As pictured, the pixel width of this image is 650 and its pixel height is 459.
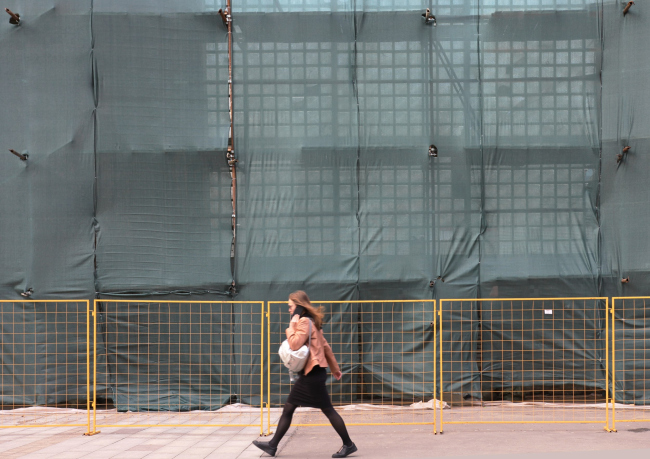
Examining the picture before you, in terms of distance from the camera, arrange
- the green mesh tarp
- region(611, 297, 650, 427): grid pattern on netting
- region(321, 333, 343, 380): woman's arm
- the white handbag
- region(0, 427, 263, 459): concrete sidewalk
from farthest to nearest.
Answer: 1. the green mesh tarp
2. region(611, 297, 650, 427): grid pattern on netting
3. region(0, 427, 263, 459): concrete sidewalk
4. region(321, 333, 343, 380): woman's arm
5. the white handbag

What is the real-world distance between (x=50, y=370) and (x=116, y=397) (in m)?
1.03

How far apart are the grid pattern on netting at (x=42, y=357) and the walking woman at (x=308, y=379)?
3974 mm

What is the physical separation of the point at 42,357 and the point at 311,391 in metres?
4.80

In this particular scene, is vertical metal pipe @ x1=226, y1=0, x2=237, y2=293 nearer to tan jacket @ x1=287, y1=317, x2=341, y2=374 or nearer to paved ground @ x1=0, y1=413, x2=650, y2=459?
paved ground @ x1=0, y1=413, x2=650, y2=459

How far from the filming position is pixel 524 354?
879 centimetres

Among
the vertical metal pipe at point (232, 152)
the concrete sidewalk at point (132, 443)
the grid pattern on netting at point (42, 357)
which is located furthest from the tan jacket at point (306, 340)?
the grid pattern on netting at point (42, 357)

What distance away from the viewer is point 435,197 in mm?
8945

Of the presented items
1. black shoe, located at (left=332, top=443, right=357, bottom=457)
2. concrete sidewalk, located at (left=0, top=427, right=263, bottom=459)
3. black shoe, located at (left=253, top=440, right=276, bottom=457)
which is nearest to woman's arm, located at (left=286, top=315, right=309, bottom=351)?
black shoe, located at (left=253, top=440, right=276, bottom=457)

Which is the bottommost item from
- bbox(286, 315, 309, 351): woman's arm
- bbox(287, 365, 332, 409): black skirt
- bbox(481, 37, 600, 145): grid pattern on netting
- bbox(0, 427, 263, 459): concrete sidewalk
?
bbox(0, 427, 263, 459): concrete sidewalk

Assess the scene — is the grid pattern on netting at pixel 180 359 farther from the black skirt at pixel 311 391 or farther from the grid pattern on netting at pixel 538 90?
the grid pattern on netting at pixel 538 90

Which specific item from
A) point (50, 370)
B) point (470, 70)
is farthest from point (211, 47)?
point (50, 370)

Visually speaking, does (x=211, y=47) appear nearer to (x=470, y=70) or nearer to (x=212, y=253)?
(x=212, y=253)

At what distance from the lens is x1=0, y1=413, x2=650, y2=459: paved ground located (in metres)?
6.20

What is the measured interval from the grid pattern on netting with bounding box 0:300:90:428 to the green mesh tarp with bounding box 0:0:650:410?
322mm
